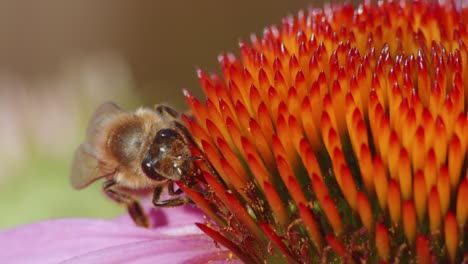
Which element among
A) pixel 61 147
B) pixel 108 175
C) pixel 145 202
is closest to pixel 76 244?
pixel 108 175

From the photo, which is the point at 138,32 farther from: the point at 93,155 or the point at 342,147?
the point at 342,147

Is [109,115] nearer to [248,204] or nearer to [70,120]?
[248,204]

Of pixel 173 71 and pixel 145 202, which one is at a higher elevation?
pixel 173 71

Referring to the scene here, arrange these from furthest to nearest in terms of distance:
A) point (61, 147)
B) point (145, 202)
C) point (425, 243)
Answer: point (61, 147)
point (145, 202)
point (425, 243)

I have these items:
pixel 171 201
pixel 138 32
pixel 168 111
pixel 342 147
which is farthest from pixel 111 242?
pixel 138 32

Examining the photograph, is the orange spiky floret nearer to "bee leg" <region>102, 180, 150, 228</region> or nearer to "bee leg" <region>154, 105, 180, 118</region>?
"bee leg" <region>154, 105, 180, 118</region>
